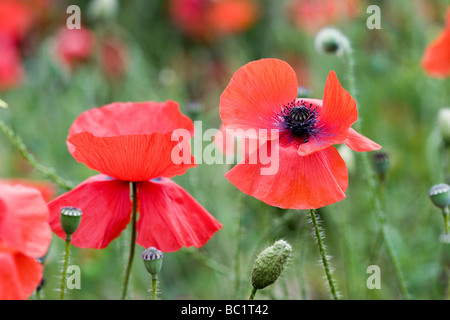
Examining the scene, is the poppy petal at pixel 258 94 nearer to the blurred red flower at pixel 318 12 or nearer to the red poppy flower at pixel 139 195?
the red poppy flower at pixel 139 195

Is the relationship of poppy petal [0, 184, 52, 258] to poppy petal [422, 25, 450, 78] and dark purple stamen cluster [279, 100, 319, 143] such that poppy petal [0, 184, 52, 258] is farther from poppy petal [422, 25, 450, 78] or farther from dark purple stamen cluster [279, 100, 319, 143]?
poppy petal [422, 25, 450, 78]

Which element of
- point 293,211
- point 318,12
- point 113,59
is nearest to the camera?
point 293,211

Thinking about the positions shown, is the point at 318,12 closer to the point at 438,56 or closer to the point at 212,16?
the point at 212,16

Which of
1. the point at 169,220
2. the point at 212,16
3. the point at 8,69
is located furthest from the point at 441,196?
the point at 212,16

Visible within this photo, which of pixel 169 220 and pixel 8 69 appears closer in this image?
pixel 169 220
